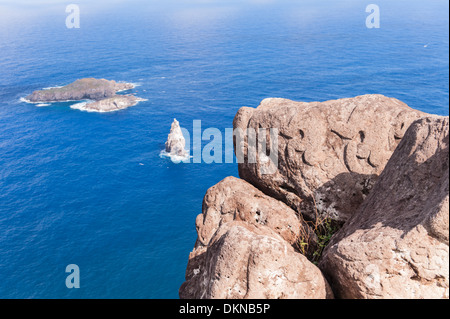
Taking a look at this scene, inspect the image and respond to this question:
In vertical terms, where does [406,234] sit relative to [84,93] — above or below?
below

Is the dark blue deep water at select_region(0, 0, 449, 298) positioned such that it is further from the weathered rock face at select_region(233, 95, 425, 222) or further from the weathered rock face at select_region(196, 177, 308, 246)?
the weathered rock face at select_region(233, 95, 425, 222)

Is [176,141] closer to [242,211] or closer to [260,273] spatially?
[242,211]

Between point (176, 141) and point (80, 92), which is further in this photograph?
point (80, 92)

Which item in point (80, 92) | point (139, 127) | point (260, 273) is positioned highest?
point (80, 92)

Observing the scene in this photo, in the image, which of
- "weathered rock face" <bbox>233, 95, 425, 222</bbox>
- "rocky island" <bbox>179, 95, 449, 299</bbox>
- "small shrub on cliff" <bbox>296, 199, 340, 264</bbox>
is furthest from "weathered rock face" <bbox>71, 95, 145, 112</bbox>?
"small shrub on cliff" <bbox>296, 199, 340, 264</bbox>

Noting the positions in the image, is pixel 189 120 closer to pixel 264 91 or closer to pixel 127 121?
pixel 127 121

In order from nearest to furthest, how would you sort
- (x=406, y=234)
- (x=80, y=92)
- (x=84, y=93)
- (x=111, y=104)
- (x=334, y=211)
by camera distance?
1. (x=406, y=234)
2. (x=334, y=211)
3. (x=111, y=104)
4. (x=80, y=92)
5. (x=84, y=93)

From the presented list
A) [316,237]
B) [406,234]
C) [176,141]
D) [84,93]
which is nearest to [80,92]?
[84,93]
